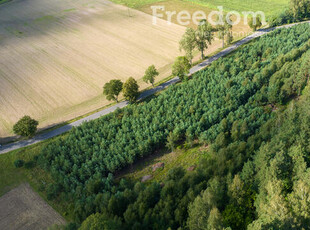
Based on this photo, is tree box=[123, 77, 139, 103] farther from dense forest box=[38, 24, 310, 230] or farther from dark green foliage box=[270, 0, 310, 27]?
dark green foliage box=[270, 0, 310, 27]

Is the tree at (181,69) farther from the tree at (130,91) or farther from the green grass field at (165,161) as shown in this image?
the green grass field at (165,161)

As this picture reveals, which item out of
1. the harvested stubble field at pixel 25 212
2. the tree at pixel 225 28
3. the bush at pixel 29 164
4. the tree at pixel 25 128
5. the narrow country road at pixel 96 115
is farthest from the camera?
the tree at pixel 225 28

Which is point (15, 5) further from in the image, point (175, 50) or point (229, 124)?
point (229, 124)

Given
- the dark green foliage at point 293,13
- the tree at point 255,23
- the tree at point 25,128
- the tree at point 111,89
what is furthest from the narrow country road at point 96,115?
the dark green foliage at point 293,13

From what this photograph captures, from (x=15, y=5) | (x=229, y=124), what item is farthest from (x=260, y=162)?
(x=15, y=5)

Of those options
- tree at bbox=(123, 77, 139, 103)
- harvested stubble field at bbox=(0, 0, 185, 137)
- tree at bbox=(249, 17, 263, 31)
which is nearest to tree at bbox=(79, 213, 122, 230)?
tree at bbox=(123, 77, 139, 103)

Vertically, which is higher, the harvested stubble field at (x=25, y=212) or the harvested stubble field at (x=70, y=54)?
the harvested stubble field at (x=70, y=54)
